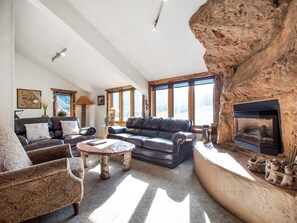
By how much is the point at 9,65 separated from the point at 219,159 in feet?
11.0

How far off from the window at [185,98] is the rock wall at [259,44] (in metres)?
1.45

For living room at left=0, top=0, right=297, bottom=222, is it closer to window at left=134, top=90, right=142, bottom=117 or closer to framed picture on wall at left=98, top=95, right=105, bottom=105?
window at left=134, top=90, right=142, bottom=117

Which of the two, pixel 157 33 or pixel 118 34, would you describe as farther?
pixel 118 34

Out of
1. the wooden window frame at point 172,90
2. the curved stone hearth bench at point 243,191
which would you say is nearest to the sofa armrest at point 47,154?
the curved stone hearth bench at point 243,191

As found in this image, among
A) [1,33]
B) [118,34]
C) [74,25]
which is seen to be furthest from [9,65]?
[118,34]

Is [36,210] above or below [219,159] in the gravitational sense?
below

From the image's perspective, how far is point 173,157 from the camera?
281cm

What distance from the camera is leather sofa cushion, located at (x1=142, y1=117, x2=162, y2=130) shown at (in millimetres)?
3939

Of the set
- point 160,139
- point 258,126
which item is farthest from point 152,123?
point 258,126

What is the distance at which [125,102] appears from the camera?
5.87 m

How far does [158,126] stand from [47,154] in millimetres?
2532

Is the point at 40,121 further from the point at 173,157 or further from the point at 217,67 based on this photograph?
the point at 217,67

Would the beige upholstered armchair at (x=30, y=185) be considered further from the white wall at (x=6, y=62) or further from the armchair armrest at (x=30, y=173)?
Result: the white wall at (x=6, y=62)

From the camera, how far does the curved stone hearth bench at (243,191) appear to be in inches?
47.2
